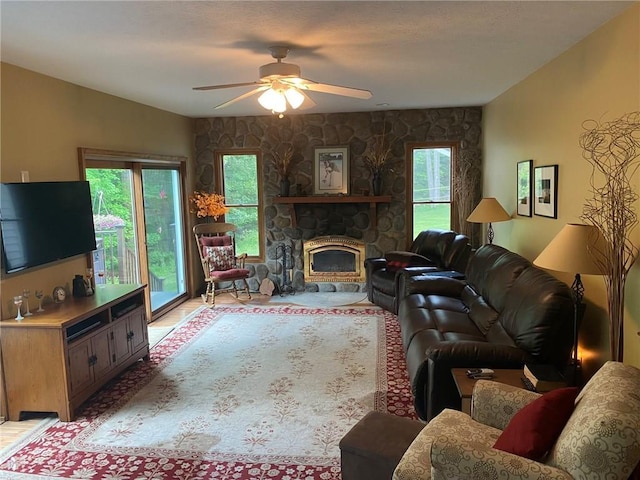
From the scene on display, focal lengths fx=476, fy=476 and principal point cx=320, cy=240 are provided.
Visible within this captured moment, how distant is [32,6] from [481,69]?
3292mm

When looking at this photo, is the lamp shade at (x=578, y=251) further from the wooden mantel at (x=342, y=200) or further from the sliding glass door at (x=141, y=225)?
the wooden mantel at (x=342, y=200)

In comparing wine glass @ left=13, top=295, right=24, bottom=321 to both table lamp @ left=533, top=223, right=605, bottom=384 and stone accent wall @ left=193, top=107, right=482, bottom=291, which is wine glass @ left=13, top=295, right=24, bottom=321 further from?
stone accent wall @ left=193, top=107, right=482, bottom=291

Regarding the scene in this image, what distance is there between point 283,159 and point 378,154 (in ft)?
4.41

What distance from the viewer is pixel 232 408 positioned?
136 inches

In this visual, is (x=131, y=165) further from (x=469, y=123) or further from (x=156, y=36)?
(x=469, y=123)

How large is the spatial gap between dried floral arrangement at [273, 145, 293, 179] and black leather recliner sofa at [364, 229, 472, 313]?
1776 mm

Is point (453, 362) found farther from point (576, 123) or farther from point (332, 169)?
point (332, 169)

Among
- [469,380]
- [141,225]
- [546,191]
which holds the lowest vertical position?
[469,380]

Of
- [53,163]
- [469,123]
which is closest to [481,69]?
[469,123]

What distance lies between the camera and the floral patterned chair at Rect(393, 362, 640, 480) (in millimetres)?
1480

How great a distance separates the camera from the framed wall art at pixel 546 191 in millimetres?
3662

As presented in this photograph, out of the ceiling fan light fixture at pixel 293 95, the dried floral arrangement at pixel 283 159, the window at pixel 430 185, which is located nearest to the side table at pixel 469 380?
the ceiling fan light fixture at pixel 293 95

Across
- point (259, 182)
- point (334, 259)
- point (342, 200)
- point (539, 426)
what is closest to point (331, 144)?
point (342, 200)

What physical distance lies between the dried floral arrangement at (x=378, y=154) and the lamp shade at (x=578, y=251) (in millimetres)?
4014
